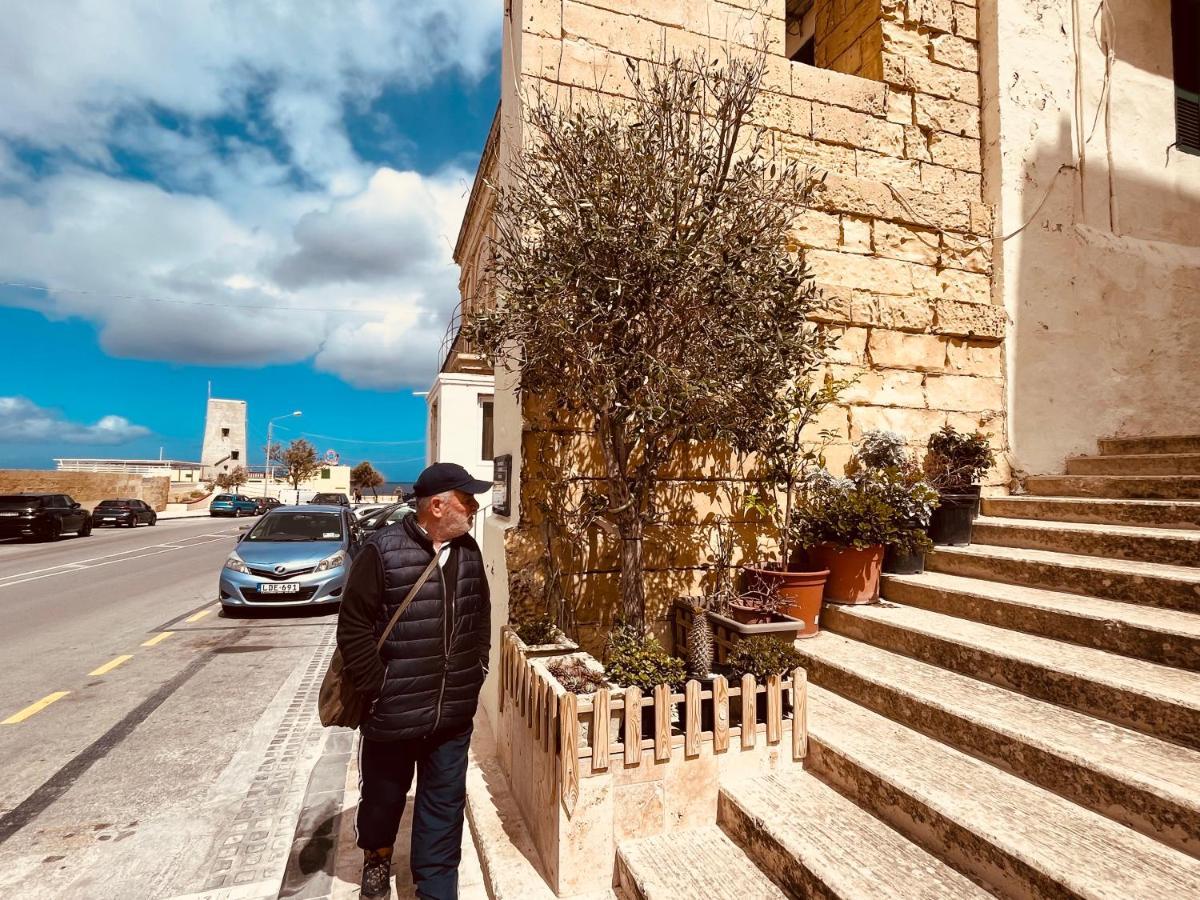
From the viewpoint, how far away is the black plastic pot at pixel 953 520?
5.02 m

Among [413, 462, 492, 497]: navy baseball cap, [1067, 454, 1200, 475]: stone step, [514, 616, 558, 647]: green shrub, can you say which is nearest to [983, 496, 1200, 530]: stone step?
[1067, 454, 1200, 475]: stone step

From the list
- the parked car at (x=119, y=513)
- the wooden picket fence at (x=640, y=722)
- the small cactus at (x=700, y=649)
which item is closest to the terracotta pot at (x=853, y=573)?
the small cactus at (x=700, y=649)

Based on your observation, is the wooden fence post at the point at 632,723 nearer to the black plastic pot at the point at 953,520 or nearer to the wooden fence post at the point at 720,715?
the wooden fence post at the point at 720,715

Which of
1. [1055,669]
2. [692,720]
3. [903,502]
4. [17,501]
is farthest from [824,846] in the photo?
[17,501]

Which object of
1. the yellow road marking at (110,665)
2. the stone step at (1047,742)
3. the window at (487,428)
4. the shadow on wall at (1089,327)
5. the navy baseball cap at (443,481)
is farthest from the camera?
the window at (487,428)

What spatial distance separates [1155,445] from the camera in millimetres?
5500

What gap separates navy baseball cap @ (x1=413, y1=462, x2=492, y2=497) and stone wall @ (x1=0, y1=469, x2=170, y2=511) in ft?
125

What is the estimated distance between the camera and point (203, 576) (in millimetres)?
12742

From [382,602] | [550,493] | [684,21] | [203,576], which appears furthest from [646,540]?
[203,576]

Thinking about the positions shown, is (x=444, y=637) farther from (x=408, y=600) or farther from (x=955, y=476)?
(x=955, y=476)

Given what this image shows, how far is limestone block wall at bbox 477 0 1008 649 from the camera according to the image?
4656 mm

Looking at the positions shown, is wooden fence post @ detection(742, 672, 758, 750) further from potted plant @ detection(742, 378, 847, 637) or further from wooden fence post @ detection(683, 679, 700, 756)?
potted plant @ detection(742, 378, 847, 637)

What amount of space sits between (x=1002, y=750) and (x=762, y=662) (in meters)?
1.10

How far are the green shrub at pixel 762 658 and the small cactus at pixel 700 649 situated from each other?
0.24 metres
